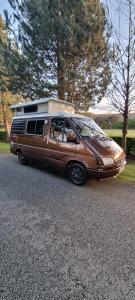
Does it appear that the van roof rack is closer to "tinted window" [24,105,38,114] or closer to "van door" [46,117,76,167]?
"tinted window" [24,105,38,114]

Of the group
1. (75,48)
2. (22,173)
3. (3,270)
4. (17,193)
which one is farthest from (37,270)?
(75,48)

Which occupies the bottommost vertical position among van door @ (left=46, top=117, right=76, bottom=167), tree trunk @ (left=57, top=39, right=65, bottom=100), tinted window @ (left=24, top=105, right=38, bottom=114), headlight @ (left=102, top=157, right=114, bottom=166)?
headlight @ (left=102, top=157, right=114, bottom=166)

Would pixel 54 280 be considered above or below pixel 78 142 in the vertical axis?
below

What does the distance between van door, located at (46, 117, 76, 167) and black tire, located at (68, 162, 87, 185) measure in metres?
0.27

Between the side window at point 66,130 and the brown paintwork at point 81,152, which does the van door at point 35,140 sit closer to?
the brown paintwork at point 81,152

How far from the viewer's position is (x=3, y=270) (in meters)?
2.31

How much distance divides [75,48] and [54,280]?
10.3 m

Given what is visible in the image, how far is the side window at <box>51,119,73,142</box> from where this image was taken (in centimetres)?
579

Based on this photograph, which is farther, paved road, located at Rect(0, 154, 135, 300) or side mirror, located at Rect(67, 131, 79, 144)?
side mirror, located at Rect(67, 131, 79, 144)

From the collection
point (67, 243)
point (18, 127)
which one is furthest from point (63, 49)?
point (67, 243)

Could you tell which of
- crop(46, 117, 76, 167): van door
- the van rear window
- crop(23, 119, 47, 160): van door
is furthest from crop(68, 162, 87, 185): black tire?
the van rear window

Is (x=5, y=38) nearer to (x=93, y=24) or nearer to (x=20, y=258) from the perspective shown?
(x=93, y=24)

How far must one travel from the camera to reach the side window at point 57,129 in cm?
599

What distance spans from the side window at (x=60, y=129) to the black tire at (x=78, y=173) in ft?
2.76
